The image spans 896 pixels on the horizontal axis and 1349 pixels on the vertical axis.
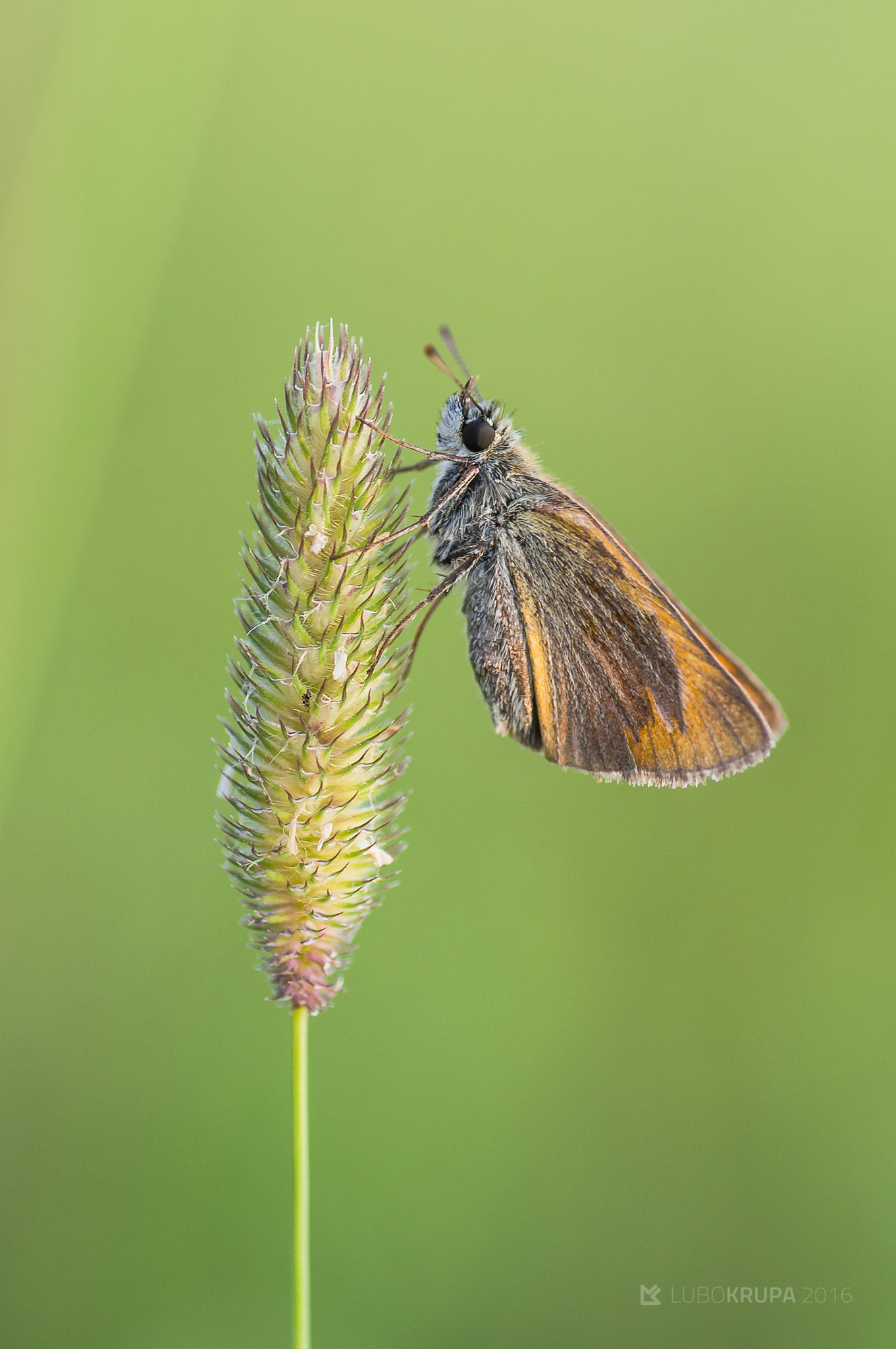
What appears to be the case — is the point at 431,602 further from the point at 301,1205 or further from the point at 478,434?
the point at 301,1205

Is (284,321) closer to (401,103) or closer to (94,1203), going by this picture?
(401,103)

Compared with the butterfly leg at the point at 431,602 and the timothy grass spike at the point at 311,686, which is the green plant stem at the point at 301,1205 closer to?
the timothy grass spike at the point at 311,686

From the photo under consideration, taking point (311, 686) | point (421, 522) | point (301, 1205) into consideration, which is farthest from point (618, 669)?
point (301, 1205)

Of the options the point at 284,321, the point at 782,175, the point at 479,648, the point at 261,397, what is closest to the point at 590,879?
the point at 479,648

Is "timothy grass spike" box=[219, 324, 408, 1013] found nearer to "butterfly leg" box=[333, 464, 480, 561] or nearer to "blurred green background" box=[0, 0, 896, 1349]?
"butterfly leg" box=[333, 464, 480, 561]

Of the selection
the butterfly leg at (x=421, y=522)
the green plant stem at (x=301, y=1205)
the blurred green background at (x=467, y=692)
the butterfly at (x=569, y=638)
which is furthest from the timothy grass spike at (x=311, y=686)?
the blurred green background at (x=467, y=692)

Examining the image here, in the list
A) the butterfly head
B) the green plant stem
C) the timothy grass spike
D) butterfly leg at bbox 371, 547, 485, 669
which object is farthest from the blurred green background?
the green plant stem
